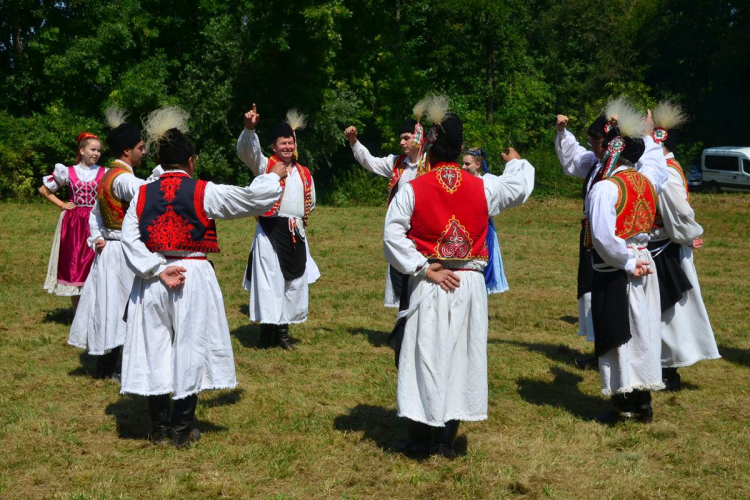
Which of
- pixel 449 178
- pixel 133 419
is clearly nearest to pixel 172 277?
pixel 133 419

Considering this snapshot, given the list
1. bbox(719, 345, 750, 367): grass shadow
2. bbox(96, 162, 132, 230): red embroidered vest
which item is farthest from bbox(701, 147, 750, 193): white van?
bbox(96, 162, 132, 230): red embroidered vest

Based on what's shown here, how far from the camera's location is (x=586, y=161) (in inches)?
254

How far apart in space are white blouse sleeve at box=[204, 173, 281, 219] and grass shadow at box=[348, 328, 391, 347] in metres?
3.08

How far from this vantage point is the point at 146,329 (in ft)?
15.7

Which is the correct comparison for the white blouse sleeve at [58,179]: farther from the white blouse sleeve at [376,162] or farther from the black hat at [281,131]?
the white blouse sleeve at [376,162]

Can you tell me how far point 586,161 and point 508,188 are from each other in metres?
1.93

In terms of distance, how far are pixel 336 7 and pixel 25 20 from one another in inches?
395

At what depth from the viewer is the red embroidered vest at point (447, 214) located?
450 cm

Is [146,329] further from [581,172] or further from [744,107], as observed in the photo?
[744,107]

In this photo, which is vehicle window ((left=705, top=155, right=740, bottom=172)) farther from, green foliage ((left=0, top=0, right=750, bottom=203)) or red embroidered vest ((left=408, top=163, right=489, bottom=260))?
red embroidered vest ((left=408, top=163, right=489, bottom=260))

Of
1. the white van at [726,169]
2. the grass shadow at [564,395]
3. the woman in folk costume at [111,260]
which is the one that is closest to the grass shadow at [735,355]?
the grass shadow at [564,395]

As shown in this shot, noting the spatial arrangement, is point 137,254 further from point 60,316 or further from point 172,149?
point 60,316

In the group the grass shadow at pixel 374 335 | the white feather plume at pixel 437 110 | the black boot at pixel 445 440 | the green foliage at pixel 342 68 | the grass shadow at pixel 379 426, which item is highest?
the green foliage at pixel 342 68

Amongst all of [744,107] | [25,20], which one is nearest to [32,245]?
[25,20]
